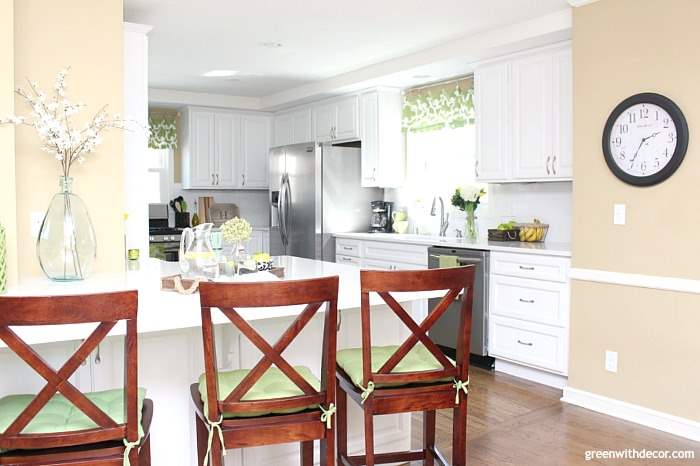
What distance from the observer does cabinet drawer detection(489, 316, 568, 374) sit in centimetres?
411

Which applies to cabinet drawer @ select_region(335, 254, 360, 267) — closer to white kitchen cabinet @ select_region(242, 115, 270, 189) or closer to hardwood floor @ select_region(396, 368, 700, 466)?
white kitchen cabinet @ select_region(242, 115, 270, 189)

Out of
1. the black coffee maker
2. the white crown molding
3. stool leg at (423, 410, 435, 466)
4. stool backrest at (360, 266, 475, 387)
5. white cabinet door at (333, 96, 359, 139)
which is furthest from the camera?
the black coffee maker

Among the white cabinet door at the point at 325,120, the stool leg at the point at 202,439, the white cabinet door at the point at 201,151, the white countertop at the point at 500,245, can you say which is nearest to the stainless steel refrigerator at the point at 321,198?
the white cabinet door at the point at 325,120

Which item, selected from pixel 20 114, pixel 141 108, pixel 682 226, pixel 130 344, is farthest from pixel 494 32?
pixel 130 344

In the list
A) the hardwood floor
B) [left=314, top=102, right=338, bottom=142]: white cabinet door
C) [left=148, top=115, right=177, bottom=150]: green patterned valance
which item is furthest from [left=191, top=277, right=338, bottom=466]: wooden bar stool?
[left=148, top=115, right=177, bottom=150]: green patterned valance

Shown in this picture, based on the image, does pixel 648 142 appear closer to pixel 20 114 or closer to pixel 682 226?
pixel 682 226

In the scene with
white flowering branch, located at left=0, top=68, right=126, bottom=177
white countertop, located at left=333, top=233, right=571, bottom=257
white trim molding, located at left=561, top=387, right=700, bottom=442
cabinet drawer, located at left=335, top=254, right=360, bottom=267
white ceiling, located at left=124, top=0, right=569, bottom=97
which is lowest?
white trim molding, located at left=561, top=387, right=700, bottom=442

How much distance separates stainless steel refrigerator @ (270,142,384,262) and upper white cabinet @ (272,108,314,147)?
14.3 inches

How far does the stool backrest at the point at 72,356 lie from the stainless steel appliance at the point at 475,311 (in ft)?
10.1

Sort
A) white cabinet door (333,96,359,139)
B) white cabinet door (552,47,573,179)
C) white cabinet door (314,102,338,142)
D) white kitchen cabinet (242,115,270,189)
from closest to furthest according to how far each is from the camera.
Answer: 1. white cabinet door (552,47,573,179)
2. white cabinet door (333,96,359,139)
3. white cabinet door (314,102,338,142)
4. white kitchen cabinet (242,115,270,189)

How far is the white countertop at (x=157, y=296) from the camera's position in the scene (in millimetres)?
1910

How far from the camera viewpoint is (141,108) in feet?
12.6

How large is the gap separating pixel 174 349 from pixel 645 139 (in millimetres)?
2702

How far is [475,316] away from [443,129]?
1.98 metres
